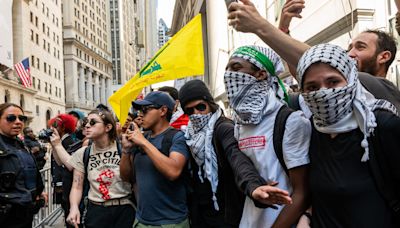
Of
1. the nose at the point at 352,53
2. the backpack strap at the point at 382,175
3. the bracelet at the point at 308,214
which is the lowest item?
the bracelet at the point at 308,214

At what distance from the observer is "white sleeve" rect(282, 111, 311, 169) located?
1947 millimetres

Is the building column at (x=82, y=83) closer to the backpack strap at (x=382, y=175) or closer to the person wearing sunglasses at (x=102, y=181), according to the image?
the person wearing sunglasses at (x=102, y=181)

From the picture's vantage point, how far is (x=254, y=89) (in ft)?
7.30

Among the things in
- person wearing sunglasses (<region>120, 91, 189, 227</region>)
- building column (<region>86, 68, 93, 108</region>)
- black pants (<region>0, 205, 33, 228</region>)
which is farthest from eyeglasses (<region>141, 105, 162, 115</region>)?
building column (<region>86, 68, 93, 108</region>)

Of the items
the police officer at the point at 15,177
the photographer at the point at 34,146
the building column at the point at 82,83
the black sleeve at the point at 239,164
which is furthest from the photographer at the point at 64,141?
the building column at the point at 82,83

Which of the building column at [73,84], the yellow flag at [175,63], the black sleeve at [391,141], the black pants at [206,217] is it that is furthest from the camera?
the building column at [73,84]

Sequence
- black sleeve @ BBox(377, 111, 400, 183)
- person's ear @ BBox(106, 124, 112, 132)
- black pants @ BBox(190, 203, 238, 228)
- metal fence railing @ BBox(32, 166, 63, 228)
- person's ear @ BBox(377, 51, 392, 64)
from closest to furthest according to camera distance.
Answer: black sleeve @ BBox(377, 111, 400, 183) < person's ear @ BBox(377, 51, 392, 64) < black pants @ BBox(190, 203, 238, 228) < person's ear @ BBox(106, 124, 112, 132) < metal fence railing @ BBox(32, 166, 63, 228)

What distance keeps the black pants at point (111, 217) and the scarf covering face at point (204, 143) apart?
45.3 inches

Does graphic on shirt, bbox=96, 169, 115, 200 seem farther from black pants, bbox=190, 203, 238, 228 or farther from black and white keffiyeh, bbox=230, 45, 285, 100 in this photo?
black and white keffiyeh, bbox=230, 45, 285, 100

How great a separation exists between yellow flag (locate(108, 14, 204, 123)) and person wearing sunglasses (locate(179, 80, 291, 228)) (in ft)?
6.52

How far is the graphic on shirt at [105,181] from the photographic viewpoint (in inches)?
155

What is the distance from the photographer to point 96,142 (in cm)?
420

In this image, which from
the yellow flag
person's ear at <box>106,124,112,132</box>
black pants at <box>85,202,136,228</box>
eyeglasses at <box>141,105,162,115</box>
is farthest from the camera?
the yellow flag

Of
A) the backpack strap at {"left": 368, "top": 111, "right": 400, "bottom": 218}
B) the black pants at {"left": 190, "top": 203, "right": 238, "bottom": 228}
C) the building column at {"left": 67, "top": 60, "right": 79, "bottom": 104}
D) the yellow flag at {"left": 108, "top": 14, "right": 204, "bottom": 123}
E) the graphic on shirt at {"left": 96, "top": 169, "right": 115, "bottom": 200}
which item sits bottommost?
the black pants at {"left": 190, "top": 203, "right": 238, "bottom": 228}
